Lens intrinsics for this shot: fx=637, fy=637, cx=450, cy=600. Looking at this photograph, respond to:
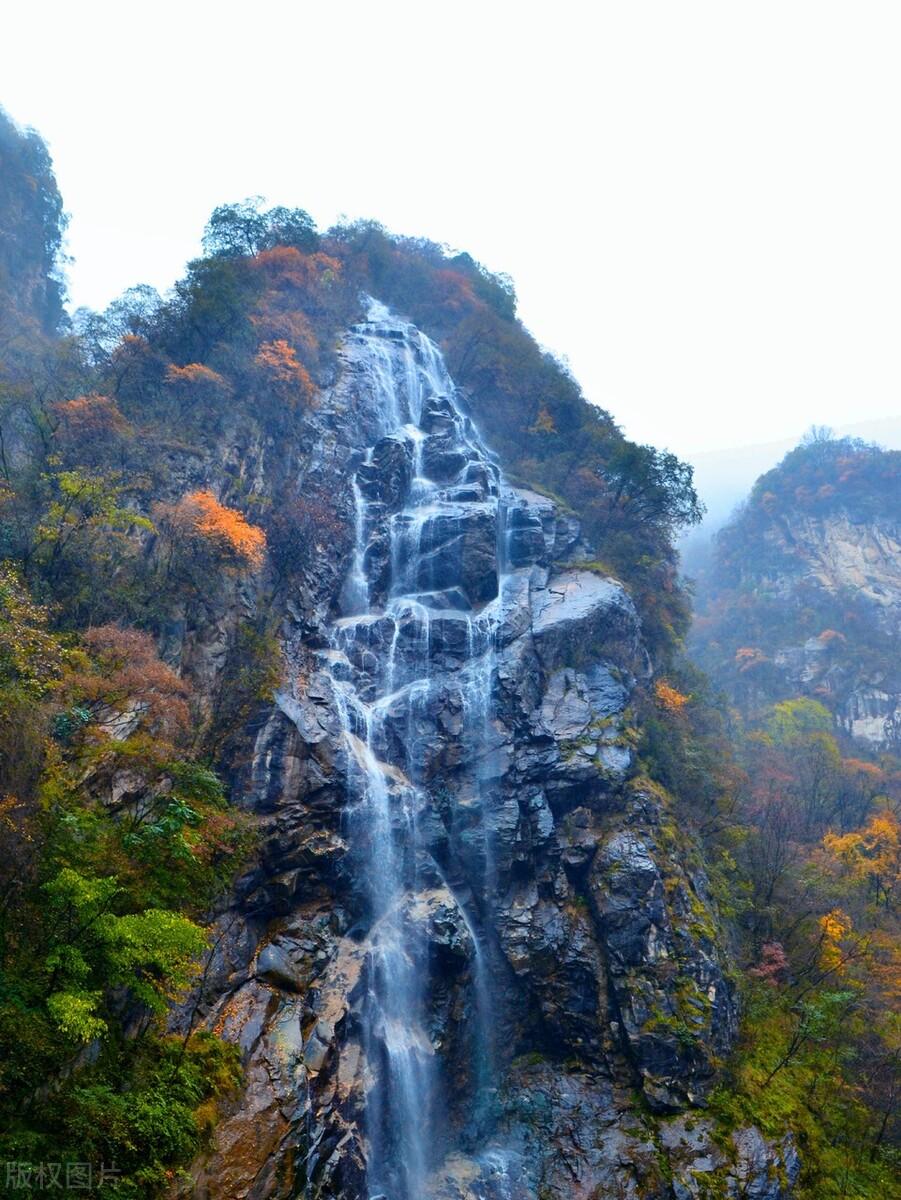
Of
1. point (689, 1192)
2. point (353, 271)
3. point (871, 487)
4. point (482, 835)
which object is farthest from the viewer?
point (871, 487)

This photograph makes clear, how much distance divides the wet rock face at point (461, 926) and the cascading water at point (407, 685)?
101 mm

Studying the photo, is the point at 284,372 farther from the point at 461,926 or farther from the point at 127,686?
the point at 461,926

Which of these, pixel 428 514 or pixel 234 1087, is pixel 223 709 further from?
pixel 428 514

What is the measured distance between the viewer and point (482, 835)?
22.1 meters

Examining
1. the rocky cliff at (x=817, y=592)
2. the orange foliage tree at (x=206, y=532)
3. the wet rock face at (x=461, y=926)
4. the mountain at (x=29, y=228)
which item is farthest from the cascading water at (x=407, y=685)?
the rocky cliff at (x=817, y=592)

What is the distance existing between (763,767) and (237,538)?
33.2 meters

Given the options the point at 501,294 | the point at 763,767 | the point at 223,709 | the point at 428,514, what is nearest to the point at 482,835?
the point at 223,709

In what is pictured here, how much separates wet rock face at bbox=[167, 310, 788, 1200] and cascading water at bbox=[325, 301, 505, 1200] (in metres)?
0.10

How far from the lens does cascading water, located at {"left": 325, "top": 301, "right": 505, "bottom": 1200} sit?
1778cm

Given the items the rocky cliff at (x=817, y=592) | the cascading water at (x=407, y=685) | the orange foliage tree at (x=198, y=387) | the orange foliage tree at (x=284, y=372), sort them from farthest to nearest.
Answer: the rocky cliff at (x=817, y=592), the orange foliage tree at (x=284, y=372), the orange foliage tree at (x=198, y=387), the cascading water at (x=407, y=685)

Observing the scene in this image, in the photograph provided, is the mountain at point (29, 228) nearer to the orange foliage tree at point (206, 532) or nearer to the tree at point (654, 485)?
the orange foliage tree at point (206, 532)

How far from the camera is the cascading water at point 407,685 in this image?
17.8m

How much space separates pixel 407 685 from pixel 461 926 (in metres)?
8.72

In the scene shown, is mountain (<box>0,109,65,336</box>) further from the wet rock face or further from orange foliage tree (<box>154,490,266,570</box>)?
the wet rock face
